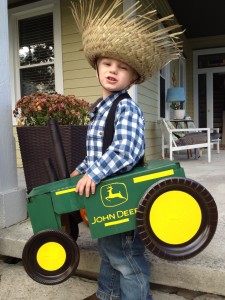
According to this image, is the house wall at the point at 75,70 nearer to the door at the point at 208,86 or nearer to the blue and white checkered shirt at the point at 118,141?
the blue and white checkered shirt at the point at 118,141

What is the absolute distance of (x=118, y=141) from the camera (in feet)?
3.86

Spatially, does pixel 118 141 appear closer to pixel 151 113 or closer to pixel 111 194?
pixel 111 194

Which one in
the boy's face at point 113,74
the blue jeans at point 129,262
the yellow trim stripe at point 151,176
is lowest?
the blue jeans at point 129,262

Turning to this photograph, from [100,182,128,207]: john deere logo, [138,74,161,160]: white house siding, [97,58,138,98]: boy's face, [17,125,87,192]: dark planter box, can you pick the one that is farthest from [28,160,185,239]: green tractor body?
[138,74,161,160]: white house siding

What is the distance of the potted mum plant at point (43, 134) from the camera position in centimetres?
229

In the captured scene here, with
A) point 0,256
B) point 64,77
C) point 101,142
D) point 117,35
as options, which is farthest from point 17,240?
point 64,77

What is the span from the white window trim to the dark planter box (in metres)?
2.77

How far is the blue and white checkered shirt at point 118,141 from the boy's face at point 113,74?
0.04 meters

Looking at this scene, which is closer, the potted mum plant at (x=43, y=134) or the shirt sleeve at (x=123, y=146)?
the shirt sleeve at (x=123, y=146)

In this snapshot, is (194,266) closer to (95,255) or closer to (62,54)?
(95,255)

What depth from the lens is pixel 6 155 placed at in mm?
2111

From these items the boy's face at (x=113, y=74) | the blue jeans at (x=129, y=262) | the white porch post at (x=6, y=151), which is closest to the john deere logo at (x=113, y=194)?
the blue jeans at (x=129, y=262)

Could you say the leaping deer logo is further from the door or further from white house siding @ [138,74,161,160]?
the door

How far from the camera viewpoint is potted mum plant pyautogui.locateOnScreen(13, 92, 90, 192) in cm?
229
